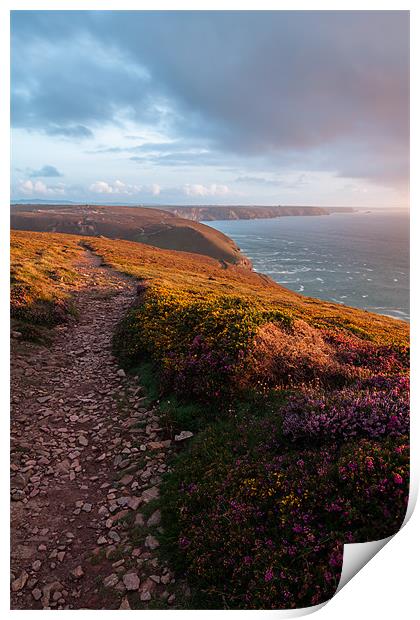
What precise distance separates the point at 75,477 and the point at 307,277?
12687 centimetres

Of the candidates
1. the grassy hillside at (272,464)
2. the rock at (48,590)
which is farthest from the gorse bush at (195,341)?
the rock at (48,590)

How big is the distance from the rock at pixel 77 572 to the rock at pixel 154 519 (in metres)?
0.94

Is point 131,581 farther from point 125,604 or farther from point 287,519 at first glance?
point 287,519

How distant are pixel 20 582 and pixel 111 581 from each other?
1134 millimetres

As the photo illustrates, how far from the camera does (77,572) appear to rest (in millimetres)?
4188

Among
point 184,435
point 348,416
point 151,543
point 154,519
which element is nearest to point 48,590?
point 151,543

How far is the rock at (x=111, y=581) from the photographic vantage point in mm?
4023

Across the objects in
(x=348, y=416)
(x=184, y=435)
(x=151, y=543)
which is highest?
(x=348, y=416)

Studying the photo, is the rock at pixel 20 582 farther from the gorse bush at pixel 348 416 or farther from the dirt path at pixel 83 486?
the gorse bush at pixel 348 416

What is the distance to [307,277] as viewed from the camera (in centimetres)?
12606

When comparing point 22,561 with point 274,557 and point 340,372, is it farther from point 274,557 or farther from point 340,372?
point 340,372

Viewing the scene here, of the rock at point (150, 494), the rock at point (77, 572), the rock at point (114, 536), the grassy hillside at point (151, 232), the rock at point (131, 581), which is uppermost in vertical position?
the grassy hillside at point (151, 232)

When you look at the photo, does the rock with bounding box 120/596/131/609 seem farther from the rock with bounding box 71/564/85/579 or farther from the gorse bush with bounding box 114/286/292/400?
the gorse bush with bounding box 114/286/292/400

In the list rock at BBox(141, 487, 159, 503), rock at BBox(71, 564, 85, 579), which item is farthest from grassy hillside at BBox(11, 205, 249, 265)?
rock at BBox(71, 564, 85, 579)
